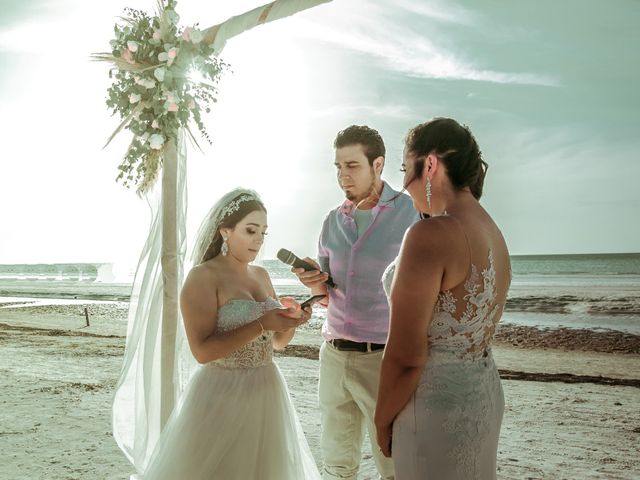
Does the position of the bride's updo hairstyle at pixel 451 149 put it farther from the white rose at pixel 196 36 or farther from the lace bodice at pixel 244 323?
the white rose at pixel 196 36

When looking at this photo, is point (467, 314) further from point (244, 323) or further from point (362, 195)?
point (362, 195)

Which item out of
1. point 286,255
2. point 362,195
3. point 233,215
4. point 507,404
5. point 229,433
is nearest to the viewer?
point 229,433

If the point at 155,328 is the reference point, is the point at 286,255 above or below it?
above

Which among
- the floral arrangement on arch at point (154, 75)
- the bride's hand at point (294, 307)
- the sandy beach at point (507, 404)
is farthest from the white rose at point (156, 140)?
the sandy beach at point (507, 404)

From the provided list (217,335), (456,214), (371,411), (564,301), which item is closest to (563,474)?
(371,411)

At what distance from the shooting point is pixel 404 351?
77.7 inches

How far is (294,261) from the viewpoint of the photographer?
11.3ft

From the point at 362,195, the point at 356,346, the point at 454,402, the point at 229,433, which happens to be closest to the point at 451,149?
the point at 454,402

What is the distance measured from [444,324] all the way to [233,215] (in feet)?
5.38

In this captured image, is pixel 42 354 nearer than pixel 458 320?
No

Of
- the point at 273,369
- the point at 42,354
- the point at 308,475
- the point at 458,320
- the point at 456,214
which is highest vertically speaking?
the point at 456,214

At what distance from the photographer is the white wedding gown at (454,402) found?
198cm

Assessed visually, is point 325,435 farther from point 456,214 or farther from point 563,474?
Result: point 563,474

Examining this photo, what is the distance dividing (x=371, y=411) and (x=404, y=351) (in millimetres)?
1594
